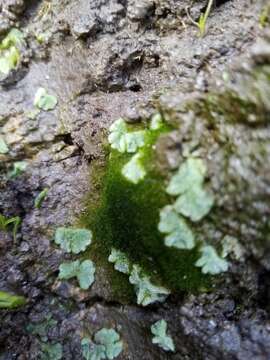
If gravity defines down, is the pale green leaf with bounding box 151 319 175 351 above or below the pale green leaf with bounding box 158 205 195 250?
below

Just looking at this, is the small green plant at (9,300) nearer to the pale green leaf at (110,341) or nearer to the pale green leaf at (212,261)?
the pale green leaf at (110,341)

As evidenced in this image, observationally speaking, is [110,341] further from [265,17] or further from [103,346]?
[265,17]

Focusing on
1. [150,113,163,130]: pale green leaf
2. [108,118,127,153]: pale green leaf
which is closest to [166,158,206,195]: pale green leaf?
[150,113,163,130]: pale green leaf

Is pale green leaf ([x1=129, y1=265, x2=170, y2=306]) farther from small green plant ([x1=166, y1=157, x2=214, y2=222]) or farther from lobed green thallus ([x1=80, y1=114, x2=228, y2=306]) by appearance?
small green plant ([x1=166, y1=157, x2=214, y2=222])

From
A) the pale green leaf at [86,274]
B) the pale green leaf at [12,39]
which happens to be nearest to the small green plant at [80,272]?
the pale green leaf at [86,274]

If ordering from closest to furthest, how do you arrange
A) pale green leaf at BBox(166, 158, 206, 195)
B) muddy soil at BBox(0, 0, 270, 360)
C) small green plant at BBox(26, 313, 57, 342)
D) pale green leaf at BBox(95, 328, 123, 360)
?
pale green leaf at BBox(166, 158, 206, 195)
muddy soil at BBox(0, 0, 270, 360)
pale green leaf at BBox(95, 328, 123, 360)
small green plant at BBox(26, 313, 57, 342)

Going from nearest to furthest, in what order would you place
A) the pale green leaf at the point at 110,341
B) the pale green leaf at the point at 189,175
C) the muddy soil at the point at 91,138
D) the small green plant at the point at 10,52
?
the pale green leaf at the point at 189,175 < the muddy soil at the point at 91,138 < the pale green leaf at the point at 110,341 < the small green plant at the point at 10,52
